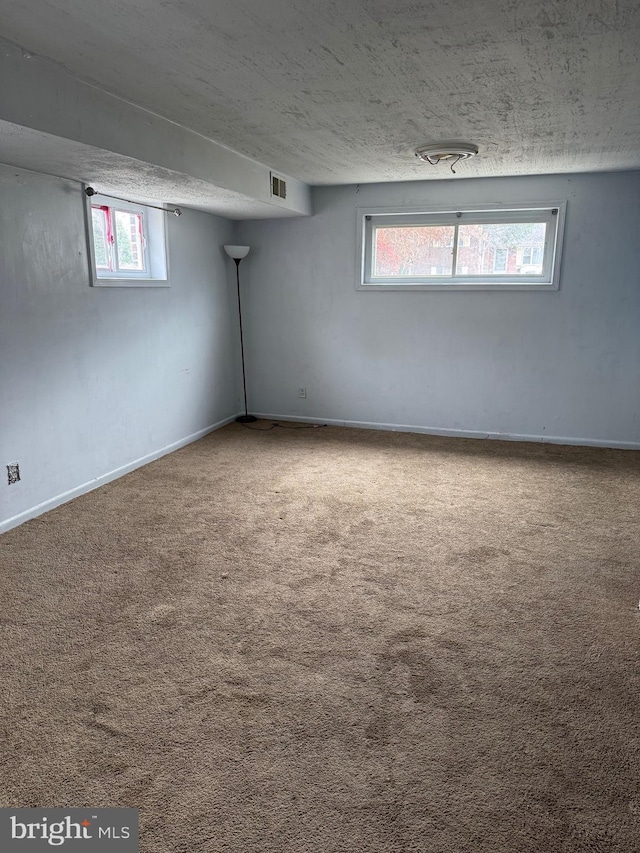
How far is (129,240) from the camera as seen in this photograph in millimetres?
4336

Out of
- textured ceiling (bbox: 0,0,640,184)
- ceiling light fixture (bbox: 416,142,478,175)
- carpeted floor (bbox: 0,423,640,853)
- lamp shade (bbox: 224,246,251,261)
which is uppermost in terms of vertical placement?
textured ceiling (bbox: 0,0,640,184)

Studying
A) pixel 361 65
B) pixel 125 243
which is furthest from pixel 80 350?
pixel 361 65

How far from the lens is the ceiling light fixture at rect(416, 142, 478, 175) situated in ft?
11.8

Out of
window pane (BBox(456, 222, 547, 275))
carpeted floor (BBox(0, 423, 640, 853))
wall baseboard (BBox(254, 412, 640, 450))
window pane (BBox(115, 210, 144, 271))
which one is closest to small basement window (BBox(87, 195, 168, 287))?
window pane (BBox(115, 210, 144, 271))

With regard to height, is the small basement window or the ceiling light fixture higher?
the ceiling light fixture

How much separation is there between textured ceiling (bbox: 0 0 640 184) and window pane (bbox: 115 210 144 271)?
115cm

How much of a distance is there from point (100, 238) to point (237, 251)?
154 centimetres

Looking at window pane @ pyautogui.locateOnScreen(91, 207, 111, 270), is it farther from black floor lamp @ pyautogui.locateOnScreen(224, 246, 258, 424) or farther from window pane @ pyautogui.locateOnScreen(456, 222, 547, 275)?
window pane @ pyautogui.locateOnScreen(456, 222, 547, 275)

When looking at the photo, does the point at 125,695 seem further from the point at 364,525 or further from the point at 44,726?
the point at 364,525

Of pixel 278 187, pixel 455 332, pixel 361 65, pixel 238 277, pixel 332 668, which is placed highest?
pixel 361 65

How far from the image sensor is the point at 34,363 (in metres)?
3.34

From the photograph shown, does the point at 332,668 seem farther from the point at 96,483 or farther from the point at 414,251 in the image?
the point at 414,251

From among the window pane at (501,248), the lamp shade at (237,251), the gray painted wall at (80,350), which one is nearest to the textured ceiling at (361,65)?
the gray painted wall at (80,350)

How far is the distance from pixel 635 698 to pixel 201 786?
56.9 inches
